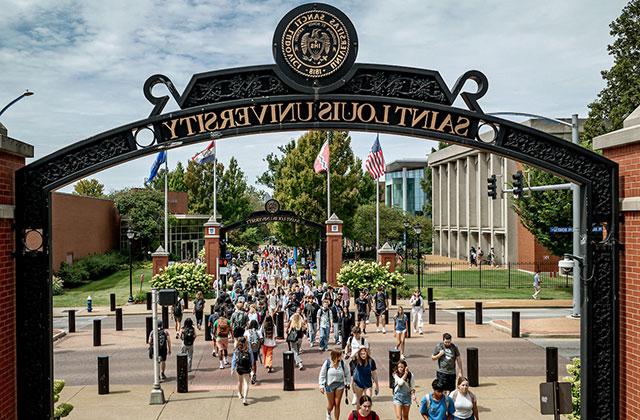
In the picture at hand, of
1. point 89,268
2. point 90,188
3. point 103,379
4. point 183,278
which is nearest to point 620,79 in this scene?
point 183,278

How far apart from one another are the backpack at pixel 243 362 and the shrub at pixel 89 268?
28712 mm

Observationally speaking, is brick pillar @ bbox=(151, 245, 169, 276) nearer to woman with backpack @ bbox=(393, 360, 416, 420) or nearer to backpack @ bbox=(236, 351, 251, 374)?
backpack @ bbox=(236, 351, 251, 374)

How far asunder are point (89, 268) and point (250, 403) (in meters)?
33.7

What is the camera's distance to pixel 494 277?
39.5 metres

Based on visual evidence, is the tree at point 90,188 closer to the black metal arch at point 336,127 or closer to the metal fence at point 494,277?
the metal fence at point 494,277

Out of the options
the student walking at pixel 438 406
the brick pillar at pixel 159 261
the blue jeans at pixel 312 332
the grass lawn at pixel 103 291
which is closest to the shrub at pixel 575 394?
the student walking at pixel 438 406

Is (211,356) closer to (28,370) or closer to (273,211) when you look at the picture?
(28,370)

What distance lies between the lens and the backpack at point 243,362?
11383 millimetres

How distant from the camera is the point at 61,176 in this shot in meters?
7.60

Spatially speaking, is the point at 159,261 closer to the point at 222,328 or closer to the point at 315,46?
the point at 222,328

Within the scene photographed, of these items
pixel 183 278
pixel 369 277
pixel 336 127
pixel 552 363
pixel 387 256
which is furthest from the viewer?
pixel 387 256

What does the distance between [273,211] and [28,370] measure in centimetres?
2606

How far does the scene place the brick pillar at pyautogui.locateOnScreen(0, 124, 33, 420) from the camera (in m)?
7.21

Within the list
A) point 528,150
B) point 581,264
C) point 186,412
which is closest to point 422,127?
point 528,150
